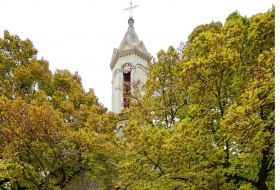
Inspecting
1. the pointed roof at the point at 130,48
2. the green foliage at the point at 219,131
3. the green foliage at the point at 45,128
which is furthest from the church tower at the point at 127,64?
the green foliage at the point at 219,131

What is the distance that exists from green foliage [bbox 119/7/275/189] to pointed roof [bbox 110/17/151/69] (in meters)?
15.4

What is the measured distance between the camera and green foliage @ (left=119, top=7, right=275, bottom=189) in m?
8.45

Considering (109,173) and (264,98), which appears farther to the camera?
(109,173)

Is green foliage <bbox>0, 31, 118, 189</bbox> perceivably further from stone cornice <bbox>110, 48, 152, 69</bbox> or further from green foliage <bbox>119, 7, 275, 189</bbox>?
stone cornice <bbox>110, 48, 152, 69</bbox>

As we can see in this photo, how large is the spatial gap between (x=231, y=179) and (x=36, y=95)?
9.86 m

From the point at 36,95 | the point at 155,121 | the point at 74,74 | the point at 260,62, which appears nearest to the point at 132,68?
the point at 74,74

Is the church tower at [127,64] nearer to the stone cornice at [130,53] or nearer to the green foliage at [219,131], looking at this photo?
the stone cornice at [130,53]

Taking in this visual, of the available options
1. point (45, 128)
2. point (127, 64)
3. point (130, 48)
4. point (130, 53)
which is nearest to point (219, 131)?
point (45, 128)

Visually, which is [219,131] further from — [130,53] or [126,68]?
[130,53]

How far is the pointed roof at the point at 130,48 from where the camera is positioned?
27.2 m

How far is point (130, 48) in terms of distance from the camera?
27.2m

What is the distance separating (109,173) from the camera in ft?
48.3

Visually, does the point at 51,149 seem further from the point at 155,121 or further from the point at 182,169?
the point at 182,169

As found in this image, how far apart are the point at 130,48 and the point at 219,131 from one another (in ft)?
59.2
